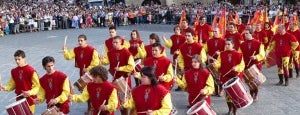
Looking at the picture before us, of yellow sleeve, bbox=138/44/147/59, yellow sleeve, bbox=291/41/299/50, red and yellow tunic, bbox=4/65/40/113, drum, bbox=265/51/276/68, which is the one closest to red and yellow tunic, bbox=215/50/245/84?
yellow sleeve, bbox=138/44/147/59

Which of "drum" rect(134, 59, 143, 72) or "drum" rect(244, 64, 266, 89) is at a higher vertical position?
"drum" rect(134, 59, 143, 72)

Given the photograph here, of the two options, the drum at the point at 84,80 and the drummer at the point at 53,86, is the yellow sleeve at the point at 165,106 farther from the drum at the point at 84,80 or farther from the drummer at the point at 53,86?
the drum at the point at 84,80

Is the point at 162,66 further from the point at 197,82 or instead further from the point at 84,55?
the point at 84,55

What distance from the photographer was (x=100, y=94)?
8008 millimetres

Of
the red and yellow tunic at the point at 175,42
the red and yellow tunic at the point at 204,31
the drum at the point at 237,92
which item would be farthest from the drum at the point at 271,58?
the drum at the point at 237,92

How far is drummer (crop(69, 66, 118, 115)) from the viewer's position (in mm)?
7773

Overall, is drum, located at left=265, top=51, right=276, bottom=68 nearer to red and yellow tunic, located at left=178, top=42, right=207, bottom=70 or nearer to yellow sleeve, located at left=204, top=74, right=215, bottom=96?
red and yellow tunic, located at left=178, top=42, right=207, bottom=70

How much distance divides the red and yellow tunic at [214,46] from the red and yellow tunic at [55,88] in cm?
611

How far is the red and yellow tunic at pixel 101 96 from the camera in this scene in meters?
7.88

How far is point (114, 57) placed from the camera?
1131 cm

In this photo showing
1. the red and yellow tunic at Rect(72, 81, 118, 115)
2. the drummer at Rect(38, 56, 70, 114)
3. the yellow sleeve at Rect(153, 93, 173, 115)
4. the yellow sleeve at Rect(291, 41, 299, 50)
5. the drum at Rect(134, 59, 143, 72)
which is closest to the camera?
the yellow sleeve at Rect(153, 93, 173, 115)

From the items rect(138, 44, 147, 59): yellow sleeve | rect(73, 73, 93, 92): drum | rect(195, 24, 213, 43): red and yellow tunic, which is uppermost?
rect(195, 24, 213, 43): red and yellow tunic

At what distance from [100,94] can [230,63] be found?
416 cm

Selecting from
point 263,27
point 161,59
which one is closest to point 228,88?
point 161,59
